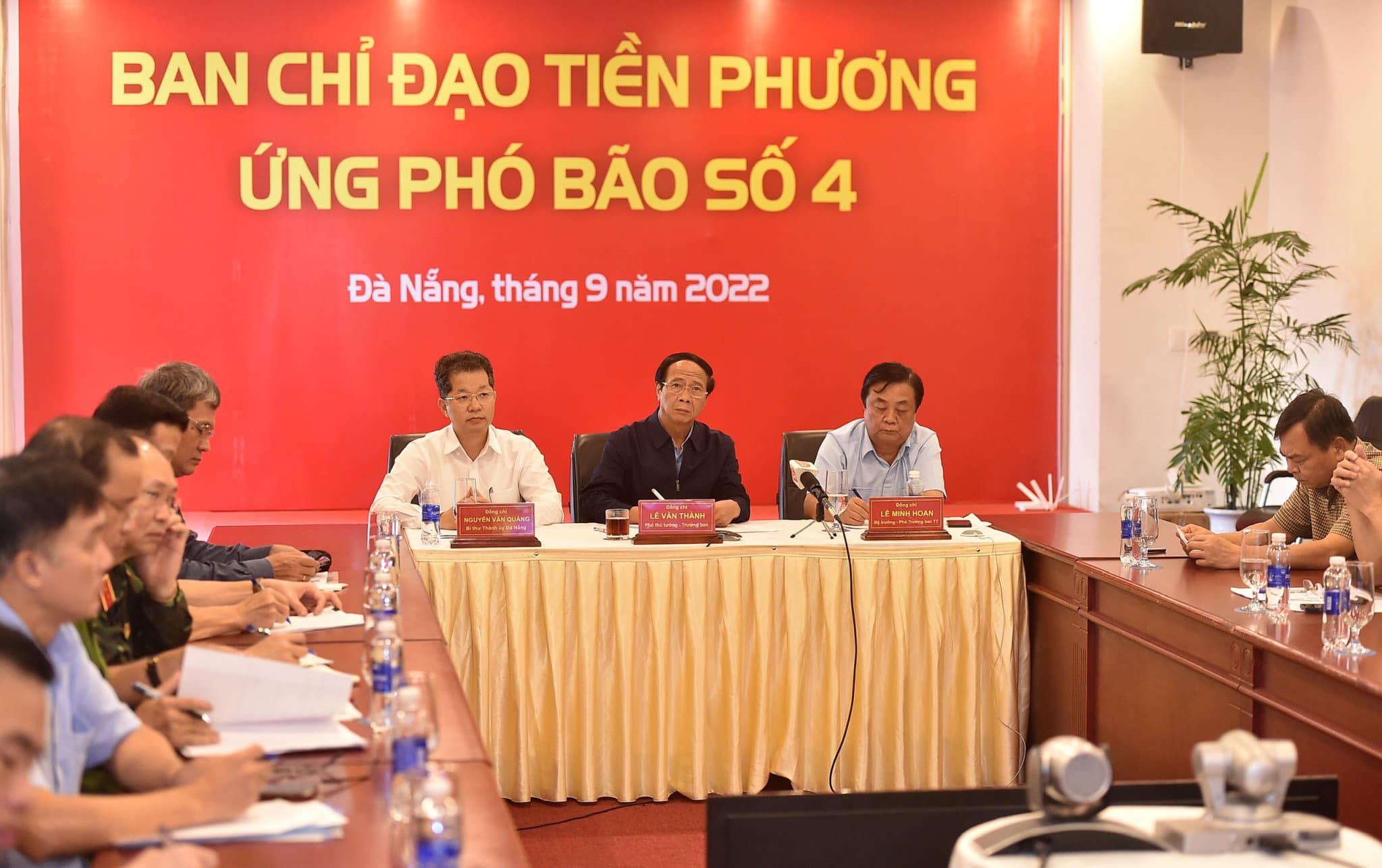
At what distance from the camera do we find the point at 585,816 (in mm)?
3576

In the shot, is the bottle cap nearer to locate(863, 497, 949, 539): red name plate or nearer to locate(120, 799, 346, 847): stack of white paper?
locate(120, 799, 346, 847): stack of white paper

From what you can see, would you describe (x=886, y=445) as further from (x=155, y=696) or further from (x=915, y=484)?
(x=155, y=696)

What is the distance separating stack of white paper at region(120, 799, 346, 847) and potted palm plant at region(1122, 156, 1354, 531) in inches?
199

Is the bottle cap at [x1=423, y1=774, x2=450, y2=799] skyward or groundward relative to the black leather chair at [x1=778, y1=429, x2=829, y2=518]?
groundward

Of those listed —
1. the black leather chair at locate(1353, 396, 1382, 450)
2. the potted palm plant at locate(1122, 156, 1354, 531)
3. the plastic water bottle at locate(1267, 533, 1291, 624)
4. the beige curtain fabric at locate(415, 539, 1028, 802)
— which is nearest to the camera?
the plastic water bottle at locate(1267, 533, 1291, 624)

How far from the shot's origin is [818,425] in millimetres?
6559

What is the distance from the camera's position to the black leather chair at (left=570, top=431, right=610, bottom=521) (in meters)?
4.53

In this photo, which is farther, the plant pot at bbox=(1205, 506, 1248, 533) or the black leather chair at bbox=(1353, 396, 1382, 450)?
the plant pot at bbox=(1205, 506, 1248, 533)

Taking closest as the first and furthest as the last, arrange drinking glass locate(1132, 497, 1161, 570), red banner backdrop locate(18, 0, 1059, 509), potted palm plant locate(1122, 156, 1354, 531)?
drinking glass locate(1132, 497, 1161, 570) → potted palm plant locate(1122, 156, 1354, 531) → red banner backdrop locate(18, 0, 1059, 509)

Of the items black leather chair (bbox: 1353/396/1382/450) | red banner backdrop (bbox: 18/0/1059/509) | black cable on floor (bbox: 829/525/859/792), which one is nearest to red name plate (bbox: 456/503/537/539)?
black cable on floor (bbox: 829/525/859/792)

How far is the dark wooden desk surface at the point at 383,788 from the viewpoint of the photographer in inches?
59.2

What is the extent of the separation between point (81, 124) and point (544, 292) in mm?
2219

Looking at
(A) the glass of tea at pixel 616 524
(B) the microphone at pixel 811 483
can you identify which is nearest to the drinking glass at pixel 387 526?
(A) the glass of tea at pixel 616 524

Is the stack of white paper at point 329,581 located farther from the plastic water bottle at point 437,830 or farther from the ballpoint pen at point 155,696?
the plastic water bottle at point 437,830
